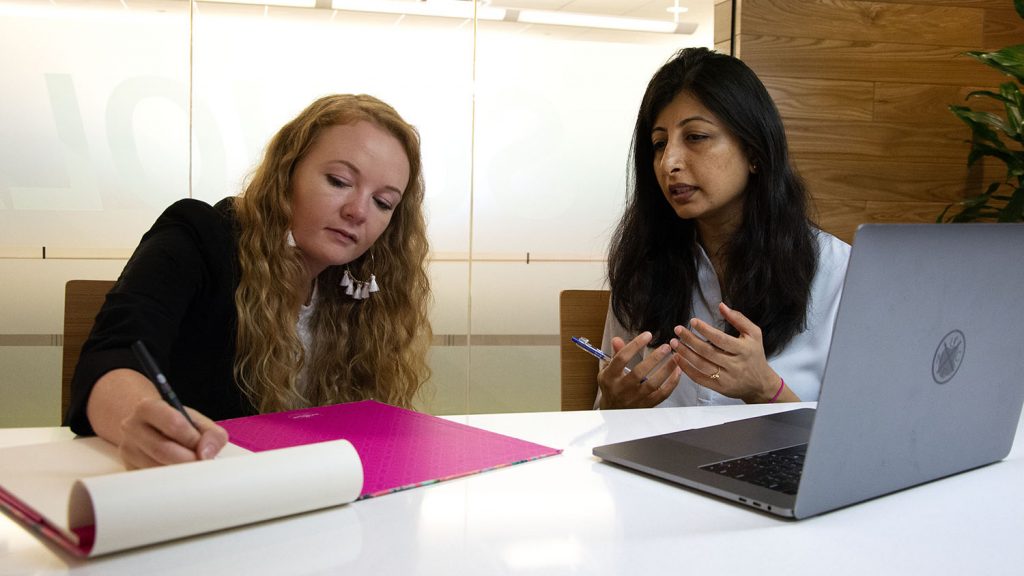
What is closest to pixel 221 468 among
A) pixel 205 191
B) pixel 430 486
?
pixel 430 486

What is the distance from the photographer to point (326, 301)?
1710 mm

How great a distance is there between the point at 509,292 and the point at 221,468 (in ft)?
9.77

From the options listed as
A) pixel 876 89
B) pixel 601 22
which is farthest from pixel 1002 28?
pixel 601 22

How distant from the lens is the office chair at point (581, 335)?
1.87m

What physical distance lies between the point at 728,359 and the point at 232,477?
933mm

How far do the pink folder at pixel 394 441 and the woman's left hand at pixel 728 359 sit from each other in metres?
0.46

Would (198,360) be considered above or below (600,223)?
below

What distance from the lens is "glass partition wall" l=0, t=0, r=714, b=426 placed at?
10.8 ft

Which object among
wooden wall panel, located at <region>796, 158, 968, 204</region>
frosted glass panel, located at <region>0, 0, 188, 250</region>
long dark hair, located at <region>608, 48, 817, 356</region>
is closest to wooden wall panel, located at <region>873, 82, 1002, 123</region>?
wooden wall panel, located at <region>796, 158, 968, 204</region>

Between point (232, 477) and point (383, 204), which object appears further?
point (383, 204)

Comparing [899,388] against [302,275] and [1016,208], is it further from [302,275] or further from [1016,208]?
[1016,208]

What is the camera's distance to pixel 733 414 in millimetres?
1339

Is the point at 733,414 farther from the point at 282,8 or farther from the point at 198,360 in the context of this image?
the point at 282,8

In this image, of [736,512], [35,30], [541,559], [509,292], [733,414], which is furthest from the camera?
[509,292]
